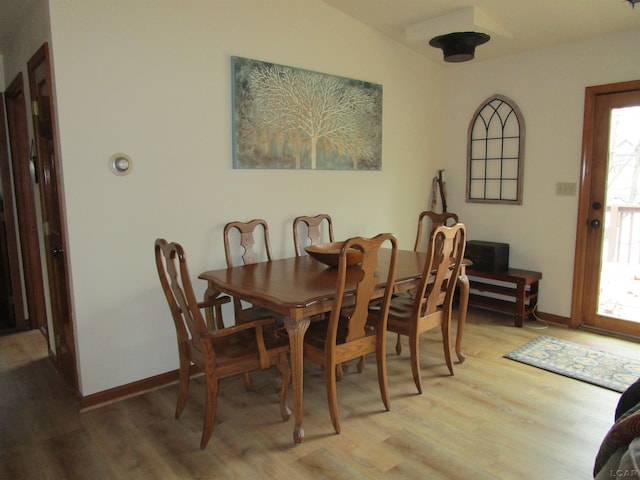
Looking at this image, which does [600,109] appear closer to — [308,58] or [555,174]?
[555,174]

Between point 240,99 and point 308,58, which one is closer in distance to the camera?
point 240,99

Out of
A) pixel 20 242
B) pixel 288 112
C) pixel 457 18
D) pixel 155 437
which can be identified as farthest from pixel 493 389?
pixel 20 242

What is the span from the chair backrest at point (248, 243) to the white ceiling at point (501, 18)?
1.79m

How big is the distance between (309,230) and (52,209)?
66.3 inches

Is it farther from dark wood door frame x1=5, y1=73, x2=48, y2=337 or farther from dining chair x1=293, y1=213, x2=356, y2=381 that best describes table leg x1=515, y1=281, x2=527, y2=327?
dark wood door frame x1=5, y1=73, x2=48, y2=337

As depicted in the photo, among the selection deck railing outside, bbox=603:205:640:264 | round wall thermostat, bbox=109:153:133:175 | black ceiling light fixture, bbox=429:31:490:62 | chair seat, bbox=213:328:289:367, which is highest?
black ceiling light fixture, bbox=429:31:490:62

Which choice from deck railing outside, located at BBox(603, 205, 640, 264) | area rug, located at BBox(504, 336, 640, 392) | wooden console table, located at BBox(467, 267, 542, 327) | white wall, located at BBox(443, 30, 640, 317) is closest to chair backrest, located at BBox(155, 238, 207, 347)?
area rug, located at BBox(504, 336, 640, 392)

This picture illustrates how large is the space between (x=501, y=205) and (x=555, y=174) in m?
0.56

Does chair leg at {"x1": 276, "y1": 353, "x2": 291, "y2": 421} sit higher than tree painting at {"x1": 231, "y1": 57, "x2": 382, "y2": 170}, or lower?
lower

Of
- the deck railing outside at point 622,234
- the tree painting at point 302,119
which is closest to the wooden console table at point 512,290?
the deck railing outside at point 622,234

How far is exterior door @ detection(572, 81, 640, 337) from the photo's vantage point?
349 centimetres

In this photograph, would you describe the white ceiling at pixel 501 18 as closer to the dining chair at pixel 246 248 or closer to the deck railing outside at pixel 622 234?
the deck railing outside at pixel 622 234

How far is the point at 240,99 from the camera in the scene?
2955 mm

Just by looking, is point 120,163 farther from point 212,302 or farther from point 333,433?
point 333,433
